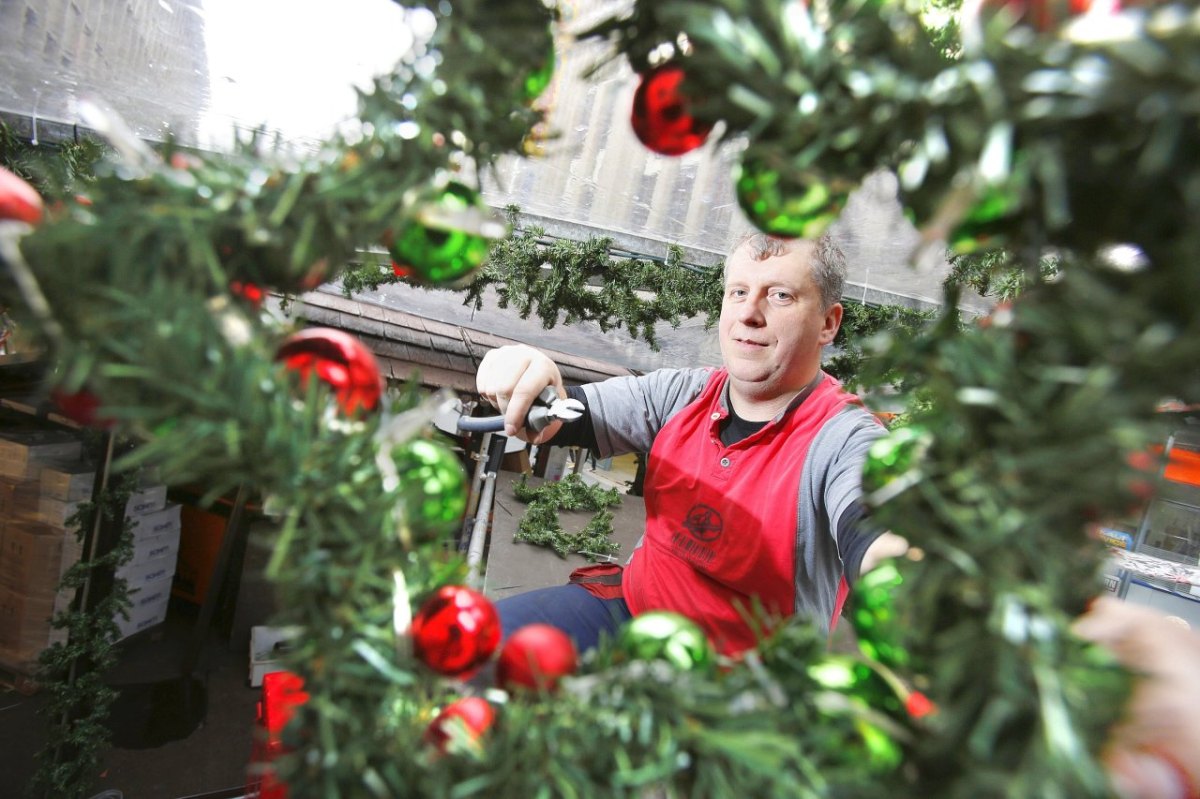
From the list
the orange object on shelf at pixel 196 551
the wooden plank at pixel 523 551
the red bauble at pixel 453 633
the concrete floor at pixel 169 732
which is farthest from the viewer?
the orange object on shelf at pixel 196 551

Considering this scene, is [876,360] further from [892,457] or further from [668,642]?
[668,642]

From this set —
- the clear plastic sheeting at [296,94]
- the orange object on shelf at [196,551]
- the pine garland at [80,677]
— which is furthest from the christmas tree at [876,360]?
the orange object on shelf at [196,551]

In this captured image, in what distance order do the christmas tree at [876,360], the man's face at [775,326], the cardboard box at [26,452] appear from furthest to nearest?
1. the cardboard box at [26,452]
2. the man's face at [775,326]
3. the christmas tree at [876,360]

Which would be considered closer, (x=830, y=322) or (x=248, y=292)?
(x=248, y=292)

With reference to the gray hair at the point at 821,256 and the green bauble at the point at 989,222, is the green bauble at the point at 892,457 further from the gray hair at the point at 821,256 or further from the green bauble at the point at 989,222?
the gray hair at the point at 821,256

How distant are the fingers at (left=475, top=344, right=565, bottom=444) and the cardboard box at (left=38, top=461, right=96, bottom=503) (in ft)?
7.09

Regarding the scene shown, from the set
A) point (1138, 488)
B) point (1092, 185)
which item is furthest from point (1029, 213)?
point (1138, 488)

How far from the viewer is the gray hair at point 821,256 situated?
1322 mm

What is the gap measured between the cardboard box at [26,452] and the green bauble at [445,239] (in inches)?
113

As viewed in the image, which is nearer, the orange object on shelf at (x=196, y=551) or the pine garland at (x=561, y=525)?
the pine garland at (x=561, y=525)

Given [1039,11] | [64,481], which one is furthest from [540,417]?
[64,481]

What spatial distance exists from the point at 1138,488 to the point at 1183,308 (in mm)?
74

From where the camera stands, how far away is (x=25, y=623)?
2547 mm

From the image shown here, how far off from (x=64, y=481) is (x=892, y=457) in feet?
9.91
